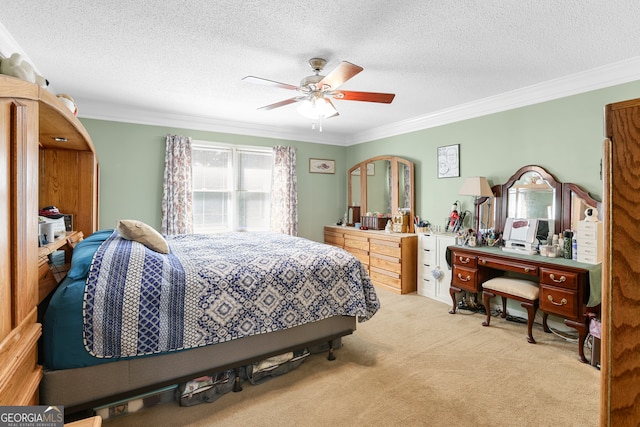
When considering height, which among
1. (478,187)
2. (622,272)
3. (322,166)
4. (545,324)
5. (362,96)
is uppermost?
(362,96)

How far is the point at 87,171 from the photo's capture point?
10.7 feet

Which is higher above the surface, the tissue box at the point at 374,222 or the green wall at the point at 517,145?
the green wall at the point at 517,145

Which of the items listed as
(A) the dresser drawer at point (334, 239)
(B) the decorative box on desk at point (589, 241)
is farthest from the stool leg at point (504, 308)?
(A) the dresser drawer at point (334, 239)

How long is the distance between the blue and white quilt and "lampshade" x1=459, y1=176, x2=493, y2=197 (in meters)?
1.96

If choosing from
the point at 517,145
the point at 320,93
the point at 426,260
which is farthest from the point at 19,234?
the point at 517,145

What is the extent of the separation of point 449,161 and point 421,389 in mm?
3153

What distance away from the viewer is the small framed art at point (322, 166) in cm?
601

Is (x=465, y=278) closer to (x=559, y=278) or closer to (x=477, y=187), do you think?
(x=559, y=278)

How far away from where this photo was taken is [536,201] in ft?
11.5

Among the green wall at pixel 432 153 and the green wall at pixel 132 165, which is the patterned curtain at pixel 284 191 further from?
the green wall at pixel 132 165

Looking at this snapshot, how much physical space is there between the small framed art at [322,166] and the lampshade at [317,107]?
10.1ft

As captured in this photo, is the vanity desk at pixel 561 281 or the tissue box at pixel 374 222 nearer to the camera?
the vanity desk at pixel 561 281

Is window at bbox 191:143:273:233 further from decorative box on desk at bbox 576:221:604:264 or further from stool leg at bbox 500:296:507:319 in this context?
decorative box on desk at bbox 576:221:604:264

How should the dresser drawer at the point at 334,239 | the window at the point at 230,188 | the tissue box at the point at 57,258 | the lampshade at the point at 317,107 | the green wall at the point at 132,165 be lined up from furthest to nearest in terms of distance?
the dresser drawer at the point at 334,239 < the window at the point at 230,188 < the green wall at the point at 132,165 < the lampshade at the point at 317,107 < the tissue box at the point at 57,258
